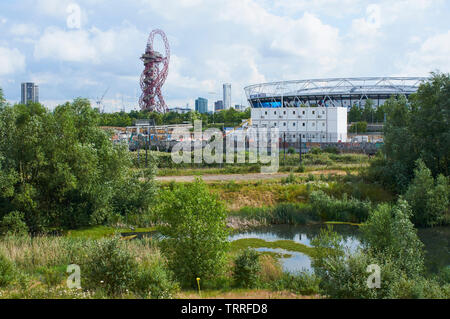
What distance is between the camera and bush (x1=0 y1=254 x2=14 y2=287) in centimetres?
1012

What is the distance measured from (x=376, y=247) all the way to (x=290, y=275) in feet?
8.11

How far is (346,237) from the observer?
57.8ft

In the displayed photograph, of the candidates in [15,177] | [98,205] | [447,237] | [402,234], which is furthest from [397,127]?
[15,177]

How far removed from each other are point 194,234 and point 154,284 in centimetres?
177

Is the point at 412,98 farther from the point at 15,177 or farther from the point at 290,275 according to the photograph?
the point at 15,177

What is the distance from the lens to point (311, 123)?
2165 inches

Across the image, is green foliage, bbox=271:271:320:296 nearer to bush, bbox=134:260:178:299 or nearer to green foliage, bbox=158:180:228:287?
green foliage, bbox=158:180:228:287

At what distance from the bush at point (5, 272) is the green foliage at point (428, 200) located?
1647cm

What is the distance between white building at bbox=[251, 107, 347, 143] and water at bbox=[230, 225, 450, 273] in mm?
34190

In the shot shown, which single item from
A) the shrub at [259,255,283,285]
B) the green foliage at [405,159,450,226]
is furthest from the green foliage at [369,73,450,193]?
the shrub at [259,255,283,285]

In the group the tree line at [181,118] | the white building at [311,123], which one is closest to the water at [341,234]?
the white building at [311,123]

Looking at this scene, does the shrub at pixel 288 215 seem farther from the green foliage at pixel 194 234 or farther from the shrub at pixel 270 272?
the green foliage at pixel 194 234

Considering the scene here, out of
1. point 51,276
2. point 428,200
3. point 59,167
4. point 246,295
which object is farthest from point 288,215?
point 51,276
